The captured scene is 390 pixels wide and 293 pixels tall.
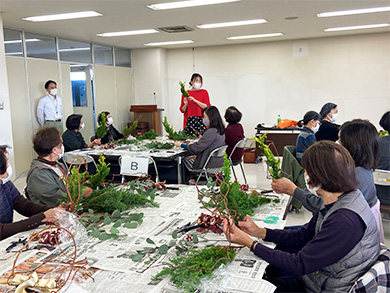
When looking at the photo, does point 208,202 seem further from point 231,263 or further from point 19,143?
point 19,143

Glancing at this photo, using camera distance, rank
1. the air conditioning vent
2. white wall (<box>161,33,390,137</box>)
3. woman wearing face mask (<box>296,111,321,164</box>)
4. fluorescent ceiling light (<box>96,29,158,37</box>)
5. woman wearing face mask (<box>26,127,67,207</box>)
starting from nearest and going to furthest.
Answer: woman wearing face mask (<box>26,127,67,207</box>) < woman wearing face mask (<box>296,111,321,164</box>) < the air conditioning vent < fluorescent ceiling light (<box>96,29,158,37</box>) < white wall (<box>161,33,390,137</box>)

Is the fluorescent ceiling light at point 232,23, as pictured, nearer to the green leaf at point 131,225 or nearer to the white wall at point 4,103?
the white wall at point 4,103

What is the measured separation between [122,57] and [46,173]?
842 centimetres

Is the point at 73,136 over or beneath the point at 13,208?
over

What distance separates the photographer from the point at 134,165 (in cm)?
368

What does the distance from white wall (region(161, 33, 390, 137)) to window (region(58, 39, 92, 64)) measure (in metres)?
2.72

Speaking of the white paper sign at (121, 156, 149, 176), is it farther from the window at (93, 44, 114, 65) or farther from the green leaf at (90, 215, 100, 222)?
the window at (93, 44, 114, 65)

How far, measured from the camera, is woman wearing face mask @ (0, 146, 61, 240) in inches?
81.7

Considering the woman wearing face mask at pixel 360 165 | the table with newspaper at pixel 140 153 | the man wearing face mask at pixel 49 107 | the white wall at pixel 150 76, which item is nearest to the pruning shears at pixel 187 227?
the woman wearing face mask at pixel 360 165

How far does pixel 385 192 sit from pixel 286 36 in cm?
646

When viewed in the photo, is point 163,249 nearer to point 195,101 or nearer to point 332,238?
point 332,238

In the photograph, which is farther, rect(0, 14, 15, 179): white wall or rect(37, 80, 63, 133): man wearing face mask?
rect(37, 80, 63, 133): man wearing face mask

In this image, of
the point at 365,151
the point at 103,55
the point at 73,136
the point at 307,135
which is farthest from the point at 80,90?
the point at 365,151

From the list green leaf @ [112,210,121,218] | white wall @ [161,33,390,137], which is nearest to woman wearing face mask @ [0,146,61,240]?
green leaf @ [112,210,121,218]
